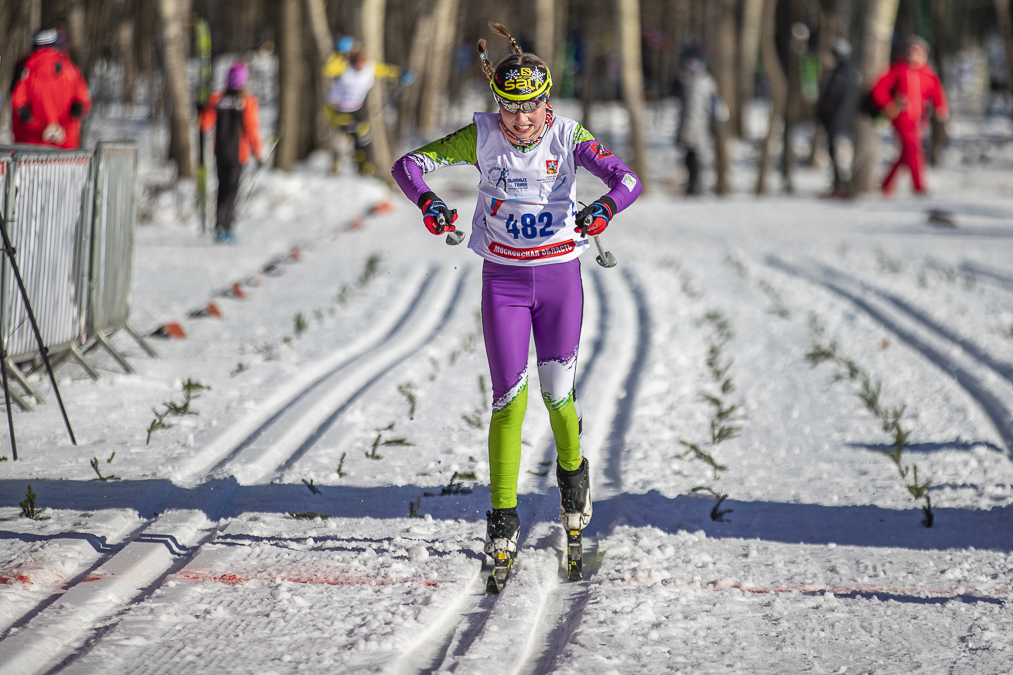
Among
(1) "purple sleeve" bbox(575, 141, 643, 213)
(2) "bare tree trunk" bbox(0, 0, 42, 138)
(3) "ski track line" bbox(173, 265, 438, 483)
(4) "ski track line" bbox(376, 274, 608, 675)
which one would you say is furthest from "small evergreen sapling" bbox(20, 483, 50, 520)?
(2) "bare tree trunk" bbox(0, 0, 42, 138)

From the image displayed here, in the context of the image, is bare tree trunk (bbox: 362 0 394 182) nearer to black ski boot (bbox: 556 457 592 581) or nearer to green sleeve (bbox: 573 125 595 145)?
green sleeve (bbox: 573 125 595 145)

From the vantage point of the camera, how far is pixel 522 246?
394 cm

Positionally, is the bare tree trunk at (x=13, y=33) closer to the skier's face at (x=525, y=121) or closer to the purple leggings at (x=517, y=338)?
the skier's face at (x=525, y=121)

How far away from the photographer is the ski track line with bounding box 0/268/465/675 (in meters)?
3.12

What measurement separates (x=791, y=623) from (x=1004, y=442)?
268 cm

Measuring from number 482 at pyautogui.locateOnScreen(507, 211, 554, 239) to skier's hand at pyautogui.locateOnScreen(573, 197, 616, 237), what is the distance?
0.16m

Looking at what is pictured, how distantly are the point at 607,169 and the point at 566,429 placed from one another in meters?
1.07

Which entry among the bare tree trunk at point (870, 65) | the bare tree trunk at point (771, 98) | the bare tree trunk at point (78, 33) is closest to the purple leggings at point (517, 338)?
the bare tree trunk at point (870, 65)

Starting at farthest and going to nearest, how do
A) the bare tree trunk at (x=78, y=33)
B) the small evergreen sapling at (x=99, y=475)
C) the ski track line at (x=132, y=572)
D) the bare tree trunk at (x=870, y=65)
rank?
the bare tree trunk at (x=78, y=33)
the bare tree trunk at (x=870, y=65)
the small evergreen sapling at (x=99, y=475)
the ski track line at (x=132, y=572)

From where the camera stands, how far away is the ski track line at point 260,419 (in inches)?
147

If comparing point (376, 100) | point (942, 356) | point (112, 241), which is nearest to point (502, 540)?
point (112, 241)

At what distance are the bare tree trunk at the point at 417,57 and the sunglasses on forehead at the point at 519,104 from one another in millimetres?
17623

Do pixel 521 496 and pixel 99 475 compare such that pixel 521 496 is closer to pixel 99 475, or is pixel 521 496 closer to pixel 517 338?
pixel 517 338

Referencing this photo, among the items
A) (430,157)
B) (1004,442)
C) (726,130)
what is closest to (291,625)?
(430,157)
